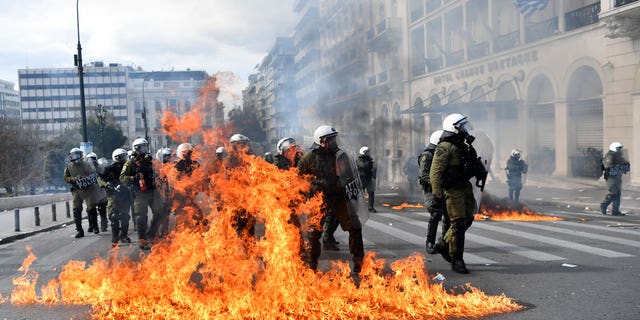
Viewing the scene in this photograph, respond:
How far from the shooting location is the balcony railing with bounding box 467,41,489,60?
21.2 metres

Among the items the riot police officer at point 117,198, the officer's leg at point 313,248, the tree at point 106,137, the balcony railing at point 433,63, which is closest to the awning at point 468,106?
the balcony railing at point 433,63

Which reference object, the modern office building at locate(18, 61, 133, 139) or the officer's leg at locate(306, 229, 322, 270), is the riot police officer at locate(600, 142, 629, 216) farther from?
the modern office building at locate(18, 61, 133, 139)

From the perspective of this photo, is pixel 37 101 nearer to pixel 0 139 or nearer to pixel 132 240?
pixel 0 139

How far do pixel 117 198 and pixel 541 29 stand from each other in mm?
15158

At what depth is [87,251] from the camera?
8.21 m

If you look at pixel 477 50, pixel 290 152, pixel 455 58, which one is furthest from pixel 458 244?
pixel 455 58

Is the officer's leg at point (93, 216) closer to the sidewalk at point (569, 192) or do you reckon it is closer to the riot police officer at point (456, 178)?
the riot police officer at point (456, 178)

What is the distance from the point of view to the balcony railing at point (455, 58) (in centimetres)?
2305

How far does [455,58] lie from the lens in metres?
23.4

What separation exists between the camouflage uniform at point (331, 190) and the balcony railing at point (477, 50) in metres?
17.4

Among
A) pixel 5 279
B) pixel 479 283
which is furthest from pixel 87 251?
pixel 479 283

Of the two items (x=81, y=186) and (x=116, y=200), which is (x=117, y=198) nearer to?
(x=116, y=200)

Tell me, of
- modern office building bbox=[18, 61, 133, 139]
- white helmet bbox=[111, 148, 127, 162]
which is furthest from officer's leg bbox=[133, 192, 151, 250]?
modern office building bbox=[18, 61, 133, 139]

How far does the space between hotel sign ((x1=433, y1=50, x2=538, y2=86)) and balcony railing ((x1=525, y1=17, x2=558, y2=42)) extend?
0.51 m
